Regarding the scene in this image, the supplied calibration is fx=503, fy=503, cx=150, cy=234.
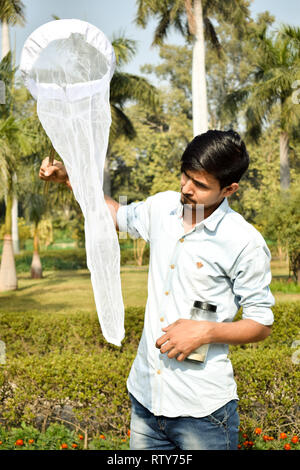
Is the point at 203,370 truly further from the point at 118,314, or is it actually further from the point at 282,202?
the point at 282,202

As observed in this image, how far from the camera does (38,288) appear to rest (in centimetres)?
1454

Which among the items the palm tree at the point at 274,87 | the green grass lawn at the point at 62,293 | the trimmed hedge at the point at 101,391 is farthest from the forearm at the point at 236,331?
the palm tree at the point at 274,87

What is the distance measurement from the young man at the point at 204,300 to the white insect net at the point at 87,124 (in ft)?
0.46

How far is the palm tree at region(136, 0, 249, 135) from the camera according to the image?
12.6 metres

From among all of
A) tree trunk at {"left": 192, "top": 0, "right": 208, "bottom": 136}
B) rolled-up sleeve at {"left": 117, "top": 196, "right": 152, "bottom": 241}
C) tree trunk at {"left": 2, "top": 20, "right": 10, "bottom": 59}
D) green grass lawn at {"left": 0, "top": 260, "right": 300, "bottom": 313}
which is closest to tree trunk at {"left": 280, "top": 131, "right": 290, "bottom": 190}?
green grass lawn at {"left": 0, "top": 260, "right": 300, "bottom": 313}

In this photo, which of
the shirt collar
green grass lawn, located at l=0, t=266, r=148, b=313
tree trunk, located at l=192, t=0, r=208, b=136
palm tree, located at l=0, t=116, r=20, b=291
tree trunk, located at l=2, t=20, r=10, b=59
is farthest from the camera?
tree trunk, located at l=2, t=20, r=10, b=59

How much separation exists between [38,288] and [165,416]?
1354cm

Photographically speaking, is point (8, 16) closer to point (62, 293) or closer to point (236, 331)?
point (62, 293)

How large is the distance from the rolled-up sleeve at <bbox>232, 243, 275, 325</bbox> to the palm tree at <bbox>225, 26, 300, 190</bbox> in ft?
49.6

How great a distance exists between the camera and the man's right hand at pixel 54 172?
1.56 metres

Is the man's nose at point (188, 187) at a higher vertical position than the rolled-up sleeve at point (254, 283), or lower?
higher

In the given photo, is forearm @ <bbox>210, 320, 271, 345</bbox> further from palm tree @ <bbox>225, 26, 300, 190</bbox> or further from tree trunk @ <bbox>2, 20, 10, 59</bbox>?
tree trunk @ <bbox>2, 20, 10, 59</bbox>

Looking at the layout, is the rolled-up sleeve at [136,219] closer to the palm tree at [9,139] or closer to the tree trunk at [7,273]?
the palm tree at [9,139]
